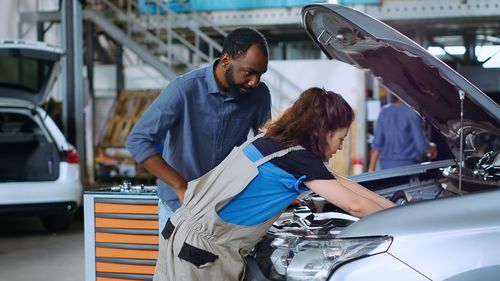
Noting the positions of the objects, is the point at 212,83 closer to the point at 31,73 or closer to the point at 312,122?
the point at 312,122

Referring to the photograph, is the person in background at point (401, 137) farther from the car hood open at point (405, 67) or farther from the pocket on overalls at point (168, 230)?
the pocket on overalls at point (168, 230)

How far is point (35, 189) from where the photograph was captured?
23.3ft

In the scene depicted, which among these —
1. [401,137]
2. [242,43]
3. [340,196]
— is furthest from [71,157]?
[340,196]

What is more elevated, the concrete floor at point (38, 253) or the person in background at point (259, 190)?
the person in background at point (259, 190)

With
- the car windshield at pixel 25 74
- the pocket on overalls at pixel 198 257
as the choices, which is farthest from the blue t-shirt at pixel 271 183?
the car windshield at pixel 25 74

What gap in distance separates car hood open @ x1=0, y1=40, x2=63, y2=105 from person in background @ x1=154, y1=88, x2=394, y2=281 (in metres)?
5.29

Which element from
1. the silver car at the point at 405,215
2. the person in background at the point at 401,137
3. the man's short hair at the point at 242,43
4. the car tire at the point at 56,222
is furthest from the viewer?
the car tire at the point at 56,222

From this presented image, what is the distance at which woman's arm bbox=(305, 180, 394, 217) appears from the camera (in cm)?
241

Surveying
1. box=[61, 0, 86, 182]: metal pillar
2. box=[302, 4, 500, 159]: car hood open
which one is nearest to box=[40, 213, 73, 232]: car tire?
box=[61, 0, 86, 182]: metal pillar

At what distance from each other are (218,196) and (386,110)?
4.84 meters

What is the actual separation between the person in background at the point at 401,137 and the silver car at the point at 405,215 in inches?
129

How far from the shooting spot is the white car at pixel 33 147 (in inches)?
277

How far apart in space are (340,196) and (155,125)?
945 mm

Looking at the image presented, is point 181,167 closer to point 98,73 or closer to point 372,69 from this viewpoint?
point 372,69
